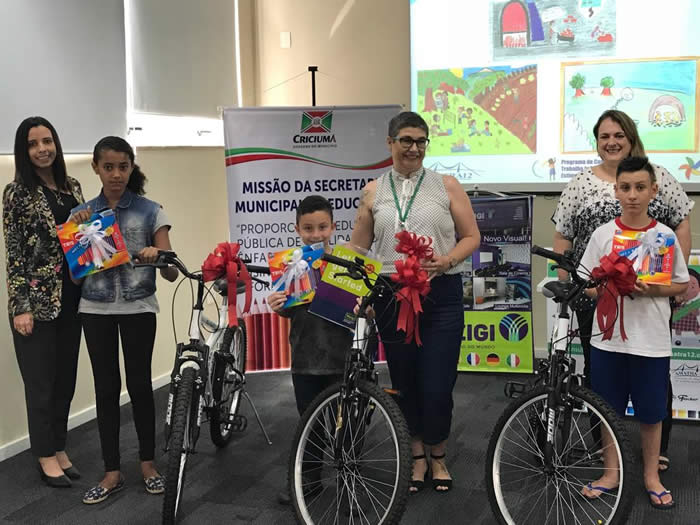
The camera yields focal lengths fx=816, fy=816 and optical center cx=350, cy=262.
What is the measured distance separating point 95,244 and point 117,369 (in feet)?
1.69

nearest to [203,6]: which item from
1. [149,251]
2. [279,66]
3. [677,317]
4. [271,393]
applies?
[279,66]

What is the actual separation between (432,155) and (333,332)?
115 inches

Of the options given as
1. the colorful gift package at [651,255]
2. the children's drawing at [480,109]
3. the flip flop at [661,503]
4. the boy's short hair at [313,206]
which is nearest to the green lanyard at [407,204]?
the boy's short hair at [313,206]

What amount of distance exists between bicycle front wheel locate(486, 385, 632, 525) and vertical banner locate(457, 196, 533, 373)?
1.70 metres

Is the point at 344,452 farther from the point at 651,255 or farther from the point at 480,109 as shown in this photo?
the point at 480,109

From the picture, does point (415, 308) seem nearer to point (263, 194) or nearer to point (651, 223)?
point (651, 223)

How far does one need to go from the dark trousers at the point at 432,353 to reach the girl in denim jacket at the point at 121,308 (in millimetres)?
911

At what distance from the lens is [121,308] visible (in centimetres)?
317

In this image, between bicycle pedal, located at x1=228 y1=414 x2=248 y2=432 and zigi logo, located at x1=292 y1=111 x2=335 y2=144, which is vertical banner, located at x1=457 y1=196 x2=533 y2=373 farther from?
bicycle pedal, located at x1=228 y1=414 x2=248 y2=432

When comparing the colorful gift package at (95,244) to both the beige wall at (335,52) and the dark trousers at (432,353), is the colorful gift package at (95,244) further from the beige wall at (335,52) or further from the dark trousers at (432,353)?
the beige wall at (335,52)

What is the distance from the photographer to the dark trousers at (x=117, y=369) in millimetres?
3191

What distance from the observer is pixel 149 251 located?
9.79 ft

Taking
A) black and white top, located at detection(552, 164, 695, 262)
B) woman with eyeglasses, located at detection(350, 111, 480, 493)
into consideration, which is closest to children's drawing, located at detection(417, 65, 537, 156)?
black and white top, located at detection(552, 164, 695, 262)

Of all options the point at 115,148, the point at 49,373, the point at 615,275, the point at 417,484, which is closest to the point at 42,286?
the point at 49,373
